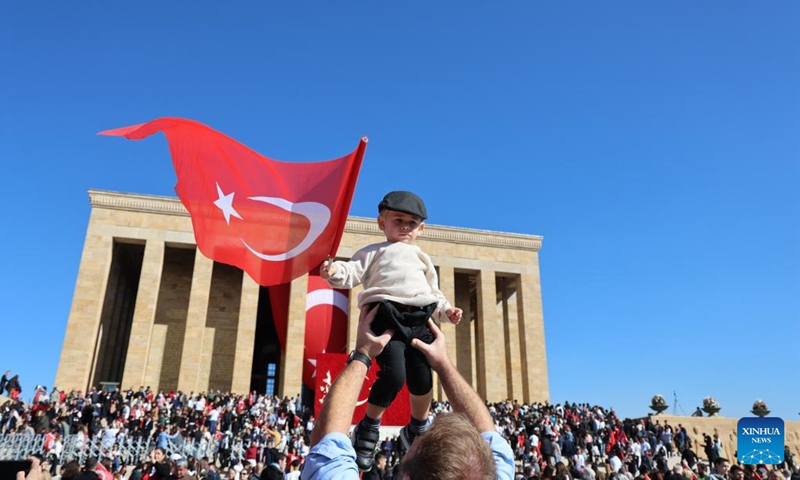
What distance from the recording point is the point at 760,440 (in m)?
9.49

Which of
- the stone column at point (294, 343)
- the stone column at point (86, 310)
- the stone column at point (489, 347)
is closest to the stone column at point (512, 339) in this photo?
the stone column at point (489, 347)

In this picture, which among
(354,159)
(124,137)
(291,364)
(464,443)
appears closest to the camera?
(464,443)

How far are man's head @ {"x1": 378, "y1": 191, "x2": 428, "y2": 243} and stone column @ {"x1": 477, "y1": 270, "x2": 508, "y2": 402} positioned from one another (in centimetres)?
3116

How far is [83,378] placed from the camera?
2844 cm

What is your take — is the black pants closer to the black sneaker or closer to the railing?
the black sneaker

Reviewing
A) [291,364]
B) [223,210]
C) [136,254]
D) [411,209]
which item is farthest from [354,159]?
[136,254]

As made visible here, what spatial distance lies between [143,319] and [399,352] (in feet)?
100

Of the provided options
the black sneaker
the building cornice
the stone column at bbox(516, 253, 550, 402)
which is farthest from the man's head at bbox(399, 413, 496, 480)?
the stone column at bbox(516, 253, 550, 402)

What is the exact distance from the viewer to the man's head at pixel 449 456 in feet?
4.91

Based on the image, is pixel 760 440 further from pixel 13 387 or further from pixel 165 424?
pixel 13 387

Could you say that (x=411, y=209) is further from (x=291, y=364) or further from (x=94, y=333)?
(x=94, y=333)

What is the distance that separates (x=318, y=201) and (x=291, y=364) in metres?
25.8

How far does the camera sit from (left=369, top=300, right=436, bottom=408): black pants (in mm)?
3357

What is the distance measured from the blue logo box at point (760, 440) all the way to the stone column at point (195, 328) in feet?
85.0
